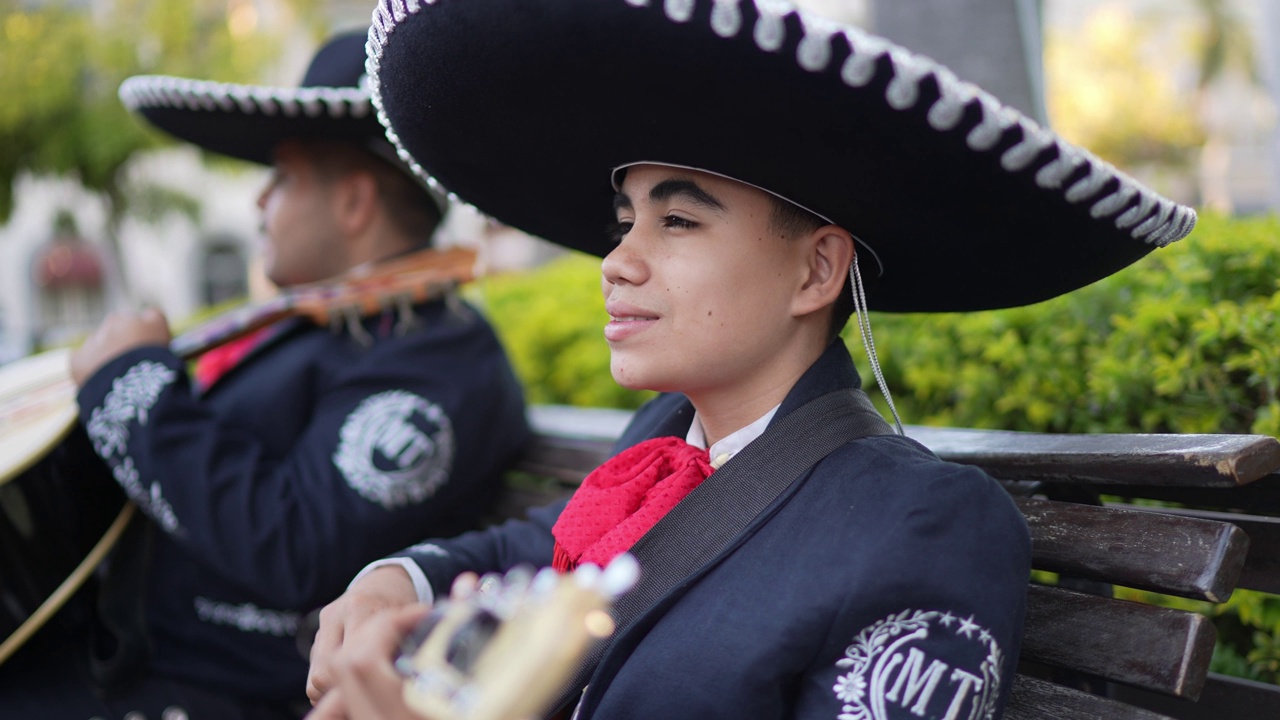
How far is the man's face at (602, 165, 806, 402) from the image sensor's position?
1687mm

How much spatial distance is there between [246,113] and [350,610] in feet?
5.07

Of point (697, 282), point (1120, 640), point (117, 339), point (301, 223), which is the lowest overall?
point (117, 339)

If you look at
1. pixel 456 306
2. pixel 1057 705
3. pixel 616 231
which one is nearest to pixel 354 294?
pixel 456 306

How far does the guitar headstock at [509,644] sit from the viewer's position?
924 mm

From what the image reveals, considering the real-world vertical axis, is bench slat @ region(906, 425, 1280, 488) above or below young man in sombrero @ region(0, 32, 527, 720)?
above

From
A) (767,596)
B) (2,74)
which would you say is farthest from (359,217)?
(2,74)

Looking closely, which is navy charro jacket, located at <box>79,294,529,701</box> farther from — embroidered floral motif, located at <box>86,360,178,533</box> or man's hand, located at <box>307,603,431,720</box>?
man's hand, located at <box>307,603,431,720</box>

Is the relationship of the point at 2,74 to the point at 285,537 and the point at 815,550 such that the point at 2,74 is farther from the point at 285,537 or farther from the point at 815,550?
the point at 815,550

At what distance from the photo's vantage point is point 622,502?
1.77 metres

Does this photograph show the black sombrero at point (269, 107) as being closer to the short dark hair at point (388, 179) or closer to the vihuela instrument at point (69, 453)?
the short dark hair at point (388, 179)

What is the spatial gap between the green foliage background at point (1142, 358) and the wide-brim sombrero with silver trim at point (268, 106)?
4.89 ft

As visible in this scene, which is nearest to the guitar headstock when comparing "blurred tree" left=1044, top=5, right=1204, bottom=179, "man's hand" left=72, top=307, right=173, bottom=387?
"man's hand" left=72, top=307, right=173, bottom=387

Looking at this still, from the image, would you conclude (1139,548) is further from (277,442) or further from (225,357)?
(225,357)

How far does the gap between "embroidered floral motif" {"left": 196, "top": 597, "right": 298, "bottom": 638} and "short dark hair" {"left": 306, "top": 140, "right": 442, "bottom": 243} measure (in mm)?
1105
